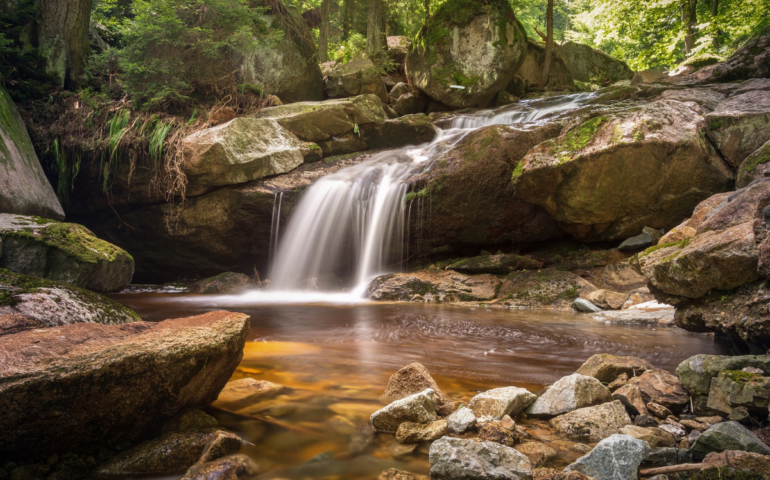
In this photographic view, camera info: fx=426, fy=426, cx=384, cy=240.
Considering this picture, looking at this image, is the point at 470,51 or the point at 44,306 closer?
the point at 44,306

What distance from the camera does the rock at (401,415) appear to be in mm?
2367

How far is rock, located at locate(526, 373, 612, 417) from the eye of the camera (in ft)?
8.17

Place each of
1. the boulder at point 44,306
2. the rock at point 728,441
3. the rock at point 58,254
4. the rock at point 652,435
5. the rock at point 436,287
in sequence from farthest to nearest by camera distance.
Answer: the rock at point 436,287 < the rock at point 58,254 < the boulder at point 44,306 < the rock at point 652,435 < the rock at point 728,441

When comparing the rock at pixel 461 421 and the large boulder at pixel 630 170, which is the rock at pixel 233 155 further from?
the rock at pixel 461 421

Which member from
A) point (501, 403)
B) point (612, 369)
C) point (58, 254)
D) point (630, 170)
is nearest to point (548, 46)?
point (630, 170)

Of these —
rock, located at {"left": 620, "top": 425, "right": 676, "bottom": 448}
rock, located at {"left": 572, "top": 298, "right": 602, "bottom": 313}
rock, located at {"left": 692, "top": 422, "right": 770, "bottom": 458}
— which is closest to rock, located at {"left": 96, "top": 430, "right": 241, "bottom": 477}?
rock, located at {"left": 620, "top": 425, "right": 676, "bottom": 448}

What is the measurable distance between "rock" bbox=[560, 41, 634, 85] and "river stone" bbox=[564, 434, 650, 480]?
72.8ft

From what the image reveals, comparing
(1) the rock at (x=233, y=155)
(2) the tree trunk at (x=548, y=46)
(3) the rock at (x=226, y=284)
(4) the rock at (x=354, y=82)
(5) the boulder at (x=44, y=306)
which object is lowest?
(3) the rock at (x=226, y=284)

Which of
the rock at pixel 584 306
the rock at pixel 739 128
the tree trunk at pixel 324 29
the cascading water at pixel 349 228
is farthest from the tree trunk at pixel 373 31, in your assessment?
the rock at pixel 584 306

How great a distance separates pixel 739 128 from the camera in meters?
7.45

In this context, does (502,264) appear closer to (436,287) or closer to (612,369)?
(436,287)

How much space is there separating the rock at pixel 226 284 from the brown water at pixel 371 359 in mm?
2289

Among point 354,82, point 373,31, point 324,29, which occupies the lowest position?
point 354,82

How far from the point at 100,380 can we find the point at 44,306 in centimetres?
135
